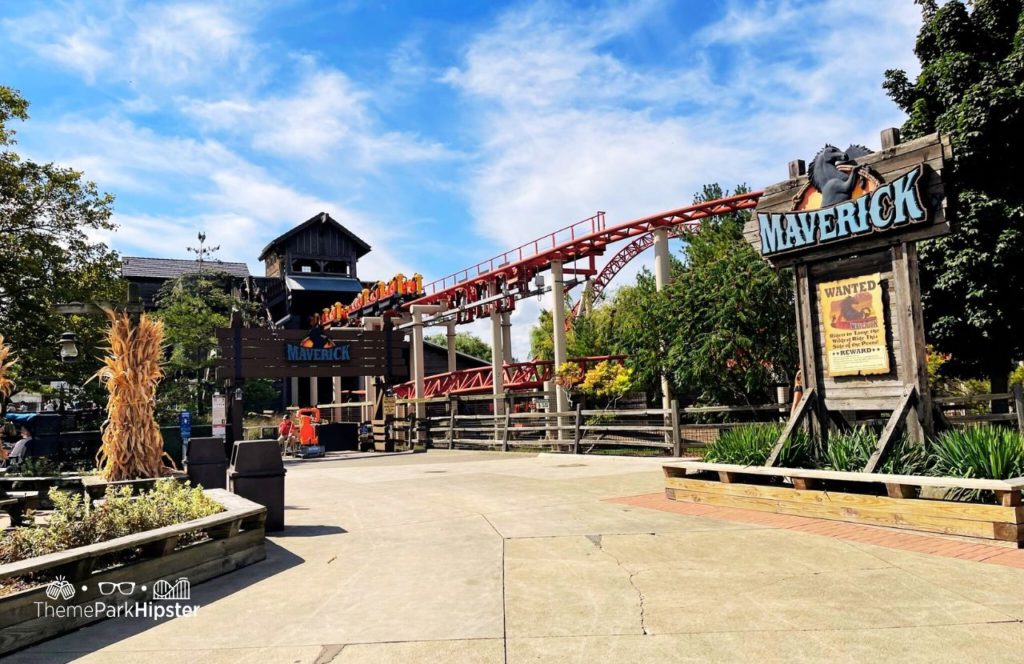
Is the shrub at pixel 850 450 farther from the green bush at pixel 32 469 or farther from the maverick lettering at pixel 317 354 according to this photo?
the maverick lettering at pixel 317 354

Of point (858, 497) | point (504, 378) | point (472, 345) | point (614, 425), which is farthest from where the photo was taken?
point (472, 345)

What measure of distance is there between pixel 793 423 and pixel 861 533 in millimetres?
2607

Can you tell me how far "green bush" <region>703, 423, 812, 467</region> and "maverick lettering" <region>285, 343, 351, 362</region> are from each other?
19333 millimetres

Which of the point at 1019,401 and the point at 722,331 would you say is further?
the point at 722,331

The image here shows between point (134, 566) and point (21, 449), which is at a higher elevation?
point (21, 449)

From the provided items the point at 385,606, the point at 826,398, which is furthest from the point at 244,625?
the point at 826,398

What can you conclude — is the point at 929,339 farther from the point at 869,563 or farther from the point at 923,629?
the point at 923,629

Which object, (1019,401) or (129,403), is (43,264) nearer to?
(129,403)

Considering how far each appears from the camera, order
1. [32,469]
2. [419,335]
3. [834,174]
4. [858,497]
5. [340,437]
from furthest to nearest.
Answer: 1. [419,335]
2. [340,437]
3. [32,469]
4. [834,174]
5. [858,497]

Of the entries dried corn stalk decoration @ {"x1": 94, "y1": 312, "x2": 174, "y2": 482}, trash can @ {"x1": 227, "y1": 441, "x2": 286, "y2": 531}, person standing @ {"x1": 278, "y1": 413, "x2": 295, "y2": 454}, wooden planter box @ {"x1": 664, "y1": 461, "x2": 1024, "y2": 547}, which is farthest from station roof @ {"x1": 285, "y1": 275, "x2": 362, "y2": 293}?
wooden planter box @ {"x1": 664, "y1": 461, "x2": 1024, "y2": 547}

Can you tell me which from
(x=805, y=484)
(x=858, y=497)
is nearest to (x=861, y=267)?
(x=805, y=484)

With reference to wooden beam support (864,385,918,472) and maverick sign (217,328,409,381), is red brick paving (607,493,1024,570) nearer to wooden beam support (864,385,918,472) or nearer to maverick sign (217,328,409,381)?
wooden beam support (864,385,918,472)

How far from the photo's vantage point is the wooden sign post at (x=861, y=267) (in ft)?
30.0

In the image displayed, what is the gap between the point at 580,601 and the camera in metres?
5.45
